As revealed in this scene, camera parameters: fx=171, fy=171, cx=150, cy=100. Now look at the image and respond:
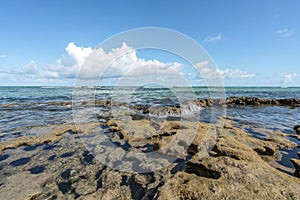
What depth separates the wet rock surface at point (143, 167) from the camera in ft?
10.2

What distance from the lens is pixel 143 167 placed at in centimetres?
474

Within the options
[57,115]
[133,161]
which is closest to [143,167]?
[133,161]

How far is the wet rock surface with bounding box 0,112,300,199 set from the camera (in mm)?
3117

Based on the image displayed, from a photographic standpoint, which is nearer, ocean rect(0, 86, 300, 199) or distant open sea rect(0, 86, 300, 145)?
ocean rect(0, 86, 300, 199)

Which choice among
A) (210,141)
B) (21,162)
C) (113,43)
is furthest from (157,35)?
(21,162)

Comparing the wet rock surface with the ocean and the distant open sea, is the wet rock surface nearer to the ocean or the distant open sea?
the ocean

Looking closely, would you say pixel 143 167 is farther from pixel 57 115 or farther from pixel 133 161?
pixel 57 115

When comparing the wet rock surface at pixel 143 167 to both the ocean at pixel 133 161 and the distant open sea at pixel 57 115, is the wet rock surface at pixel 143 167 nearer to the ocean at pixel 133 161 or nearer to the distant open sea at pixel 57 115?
the ocean at pixel 133 161

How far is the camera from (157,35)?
8.53m

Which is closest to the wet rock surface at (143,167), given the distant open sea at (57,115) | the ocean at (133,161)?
the ocean at (133,161)

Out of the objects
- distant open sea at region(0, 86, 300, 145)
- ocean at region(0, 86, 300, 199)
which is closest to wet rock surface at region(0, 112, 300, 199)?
ocean at region(0, 86, 300, 199)

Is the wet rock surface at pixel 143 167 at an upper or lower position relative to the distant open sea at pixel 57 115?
upper

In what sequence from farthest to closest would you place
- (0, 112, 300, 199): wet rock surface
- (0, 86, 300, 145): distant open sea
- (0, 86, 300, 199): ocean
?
(0, 86, 300, 145): distant open sea, (0, 86, 300, 199): ocean, (0, 112, 300, 199): wet rock surface

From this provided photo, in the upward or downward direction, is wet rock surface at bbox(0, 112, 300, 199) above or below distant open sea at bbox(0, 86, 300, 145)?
above
